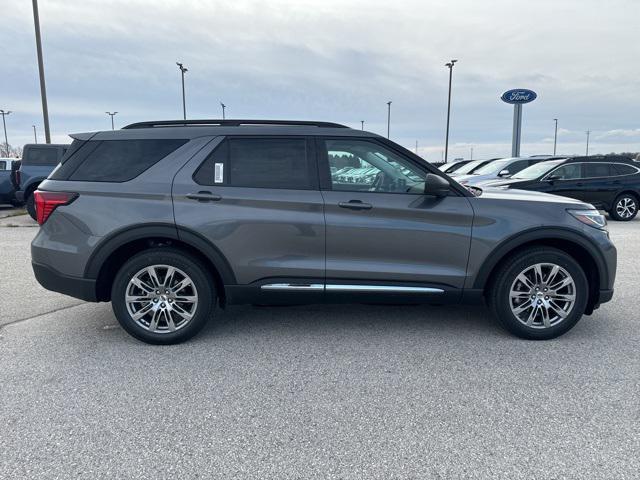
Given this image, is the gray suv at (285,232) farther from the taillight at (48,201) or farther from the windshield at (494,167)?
the windshield at (494,167)

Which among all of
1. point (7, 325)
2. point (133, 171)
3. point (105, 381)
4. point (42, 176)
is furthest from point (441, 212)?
point (42, 176)

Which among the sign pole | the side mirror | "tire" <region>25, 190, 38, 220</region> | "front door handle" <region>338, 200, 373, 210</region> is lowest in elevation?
"tire" <region>25, 190, 38, 220</region>

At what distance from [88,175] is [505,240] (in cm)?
338

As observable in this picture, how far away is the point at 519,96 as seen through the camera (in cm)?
2664

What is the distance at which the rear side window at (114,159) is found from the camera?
3848 mm

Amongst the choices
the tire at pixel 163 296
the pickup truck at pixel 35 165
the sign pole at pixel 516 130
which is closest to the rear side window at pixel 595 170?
the tire at pixel 163 296

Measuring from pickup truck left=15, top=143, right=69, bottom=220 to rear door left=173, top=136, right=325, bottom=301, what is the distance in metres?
10.4

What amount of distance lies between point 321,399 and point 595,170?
1199 centimetres

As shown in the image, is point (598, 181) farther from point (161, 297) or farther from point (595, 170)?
point (161, 297)

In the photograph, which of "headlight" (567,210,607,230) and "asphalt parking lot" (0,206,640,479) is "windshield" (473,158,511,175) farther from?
"headlight" (567,210,607,230)

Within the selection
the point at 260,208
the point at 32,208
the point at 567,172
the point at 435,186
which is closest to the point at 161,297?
the point at 260,208

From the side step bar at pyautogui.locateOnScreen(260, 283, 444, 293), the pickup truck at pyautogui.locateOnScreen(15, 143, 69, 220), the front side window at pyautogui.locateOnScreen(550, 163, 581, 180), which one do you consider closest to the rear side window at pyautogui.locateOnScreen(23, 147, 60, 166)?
the pickup truck at pyautogui.locateOnScreen(15, 143, 69, 220)

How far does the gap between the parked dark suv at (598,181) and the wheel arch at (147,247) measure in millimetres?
9957

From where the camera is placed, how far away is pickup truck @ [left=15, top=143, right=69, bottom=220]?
12.5 metres
